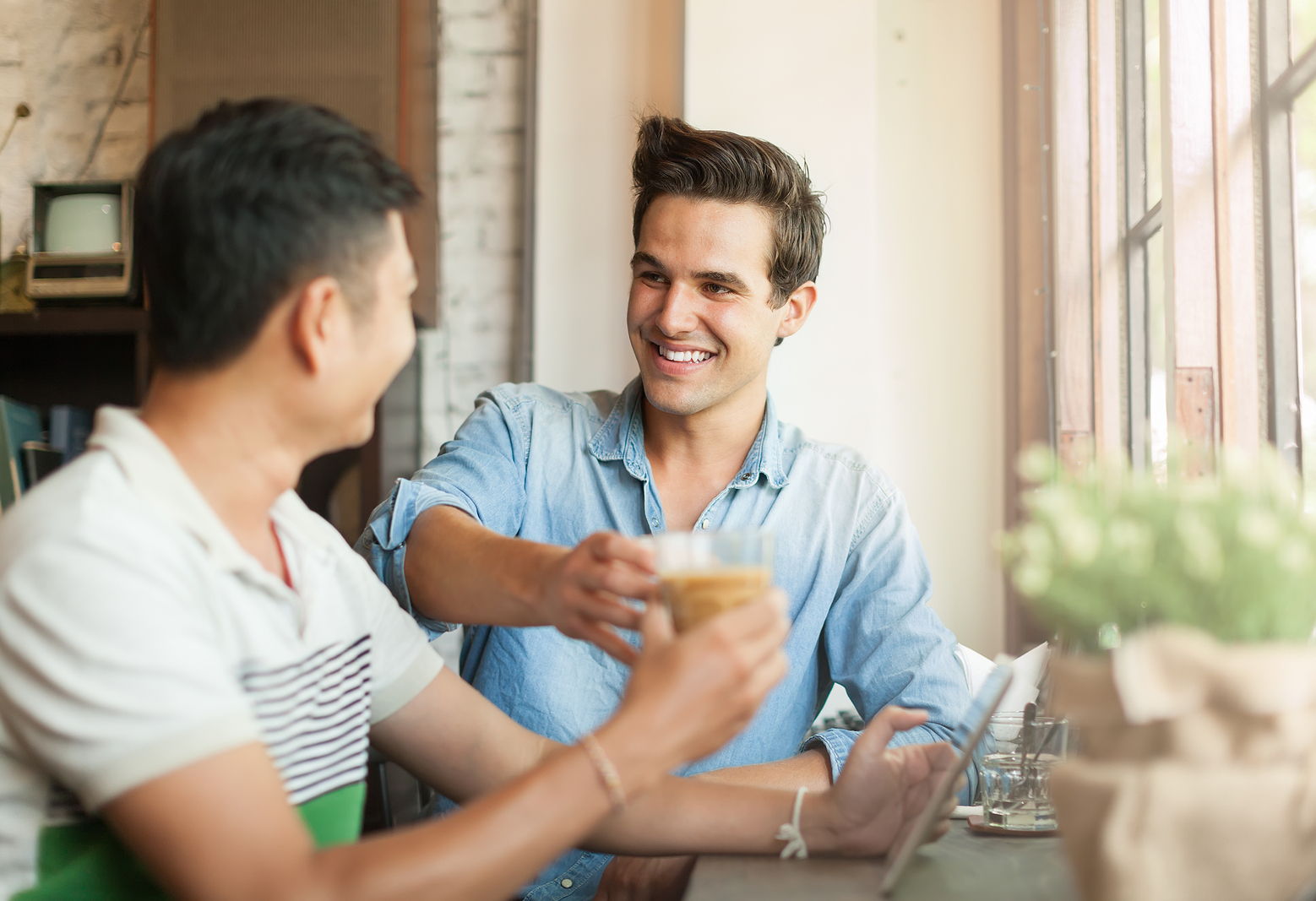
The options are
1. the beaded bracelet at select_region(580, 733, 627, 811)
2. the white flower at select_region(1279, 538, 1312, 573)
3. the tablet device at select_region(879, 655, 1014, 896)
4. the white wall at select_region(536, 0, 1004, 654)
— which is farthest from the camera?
the white wall at select_region(536, 0, 1004, 654)

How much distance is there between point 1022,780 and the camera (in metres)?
1.23

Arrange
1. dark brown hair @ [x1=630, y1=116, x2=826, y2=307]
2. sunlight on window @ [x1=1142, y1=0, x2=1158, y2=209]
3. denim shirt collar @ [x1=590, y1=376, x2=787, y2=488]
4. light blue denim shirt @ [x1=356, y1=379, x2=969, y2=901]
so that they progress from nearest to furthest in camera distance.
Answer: light blue denim shirt @ [x1=356, y1=379, x2=969, y2=901]
denim shirt collar @ [x1=590, y1=376, x2=787, y2=488]
dark brown hair @ [x1=630, y1=116, x2=826, y2=307]
sunlight on window @ [x1=1142, y1=0, x2=1158, y2=209]

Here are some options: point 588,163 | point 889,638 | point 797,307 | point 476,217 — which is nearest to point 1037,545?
point 889,638

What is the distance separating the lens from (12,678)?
0.82 meters

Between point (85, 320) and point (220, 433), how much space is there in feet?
6.66

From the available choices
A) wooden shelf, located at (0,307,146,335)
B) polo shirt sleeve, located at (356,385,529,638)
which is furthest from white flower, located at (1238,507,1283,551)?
wooden shelf, located at (0,307,146,335)

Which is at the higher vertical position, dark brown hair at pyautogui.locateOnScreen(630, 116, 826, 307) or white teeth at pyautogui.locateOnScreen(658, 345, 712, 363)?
dark brown hair at pyautogui.locateOnScreen(630, 116, 826, 307)

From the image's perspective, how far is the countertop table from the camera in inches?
38.2

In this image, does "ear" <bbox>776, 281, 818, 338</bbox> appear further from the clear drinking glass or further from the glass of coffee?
the glass of coffee

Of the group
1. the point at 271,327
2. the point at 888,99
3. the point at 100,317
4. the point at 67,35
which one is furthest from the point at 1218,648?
the point at 67,35

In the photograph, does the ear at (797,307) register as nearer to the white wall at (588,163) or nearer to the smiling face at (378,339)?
the white wall at (588,163)

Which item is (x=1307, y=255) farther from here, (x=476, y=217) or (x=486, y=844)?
(x=476, y=217)

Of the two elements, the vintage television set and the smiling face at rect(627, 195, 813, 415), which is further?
the vintage television set

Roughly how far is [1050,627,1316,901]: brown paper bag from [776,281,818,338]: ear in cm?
154
